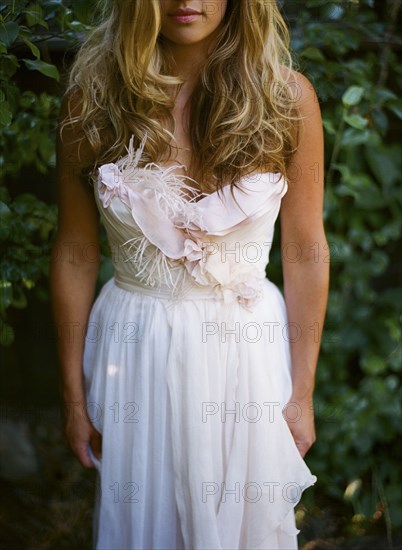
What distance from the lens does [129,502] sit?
1591mm

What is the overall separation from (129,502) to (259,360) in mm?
463

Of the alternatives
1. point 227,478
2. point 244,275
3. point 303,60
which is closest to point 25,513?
point 227,478

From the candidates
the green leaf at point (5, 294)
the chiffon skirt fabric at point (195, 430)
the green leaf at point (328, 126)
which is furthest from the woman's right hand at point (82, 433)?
the green leaf at point (328, 126)

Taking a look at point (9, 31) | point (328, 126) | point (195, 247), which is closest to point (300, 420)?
point (195, 247)

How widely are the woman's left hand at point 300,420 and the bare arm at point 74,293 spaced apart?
1.64 feet

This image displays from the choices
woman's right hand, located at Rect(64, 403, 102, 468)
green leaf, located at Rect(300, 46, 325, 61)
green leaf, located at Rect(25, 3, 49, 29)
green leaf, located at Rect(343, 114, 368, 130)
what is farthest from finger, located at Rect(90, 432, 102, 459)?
green leaf, located at Rect(300, 46, 325, 61)

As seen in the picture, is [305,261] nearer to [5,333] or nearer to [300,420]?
[300,420]

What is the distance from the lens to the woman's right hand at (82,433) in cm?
171

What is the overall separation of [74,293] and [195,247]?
42 cm

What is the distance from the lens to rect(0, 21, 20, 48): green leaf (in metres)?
1.54

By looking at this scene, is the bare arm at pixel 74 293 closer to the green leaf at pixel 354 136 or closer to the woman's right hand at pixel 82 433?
the woman's right hand at pixel 82 433

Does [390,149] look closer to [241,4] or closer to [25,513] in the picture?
[241,4]

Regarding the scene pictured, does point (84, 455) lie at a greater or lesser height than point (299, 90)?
lesser

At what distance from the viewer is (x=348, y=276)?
2.58 meters
